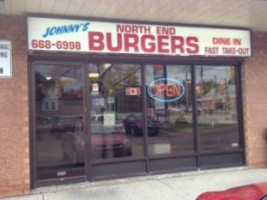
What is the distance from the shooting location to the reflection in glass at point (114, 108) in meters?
9.11

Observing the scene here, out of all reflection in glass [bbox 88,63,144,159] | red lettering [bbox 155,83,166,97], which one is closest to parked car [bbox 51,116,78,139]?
reflection in glass [bbox 88,63,144,159]

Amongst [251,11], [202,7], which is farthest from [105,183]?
[251,11]

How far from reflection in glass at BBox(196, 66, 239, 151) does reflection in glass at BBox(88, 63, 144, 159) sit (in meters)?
1.67

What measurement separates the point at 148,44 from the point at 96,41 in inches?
48.5

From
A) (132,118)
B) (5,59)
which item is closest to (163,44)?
(132,118)

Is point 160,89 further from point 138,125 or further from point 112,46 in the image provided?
point 112,46

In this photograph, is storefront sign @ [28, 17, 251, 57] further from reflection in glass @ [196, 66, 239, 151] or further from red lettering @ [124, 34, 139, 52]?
reflection in glass @ [196, 66, 239, 151]

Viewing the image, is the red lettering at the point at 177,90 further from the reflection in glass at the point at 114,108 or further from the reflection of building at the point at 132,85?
the reflection in glass at the point at 114,108

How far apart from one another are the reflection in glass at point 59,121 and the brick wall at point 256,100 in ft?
14.2

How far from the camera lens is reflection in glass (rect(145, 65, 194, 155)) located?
9.66 m

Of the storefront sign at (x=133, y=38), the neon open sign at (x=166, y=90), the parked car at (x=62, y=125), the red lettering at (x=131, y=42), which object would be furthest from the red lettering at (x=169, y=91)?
the parked car at (x=62, y=125)

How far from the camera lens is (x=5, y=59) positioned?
8.19 meters

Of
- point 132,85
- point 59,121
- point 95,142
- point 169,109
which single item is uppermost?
point 132,85

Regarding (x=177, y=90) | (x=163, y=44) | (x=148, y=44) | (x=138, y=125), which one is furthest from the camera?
(x=177, y=90)
